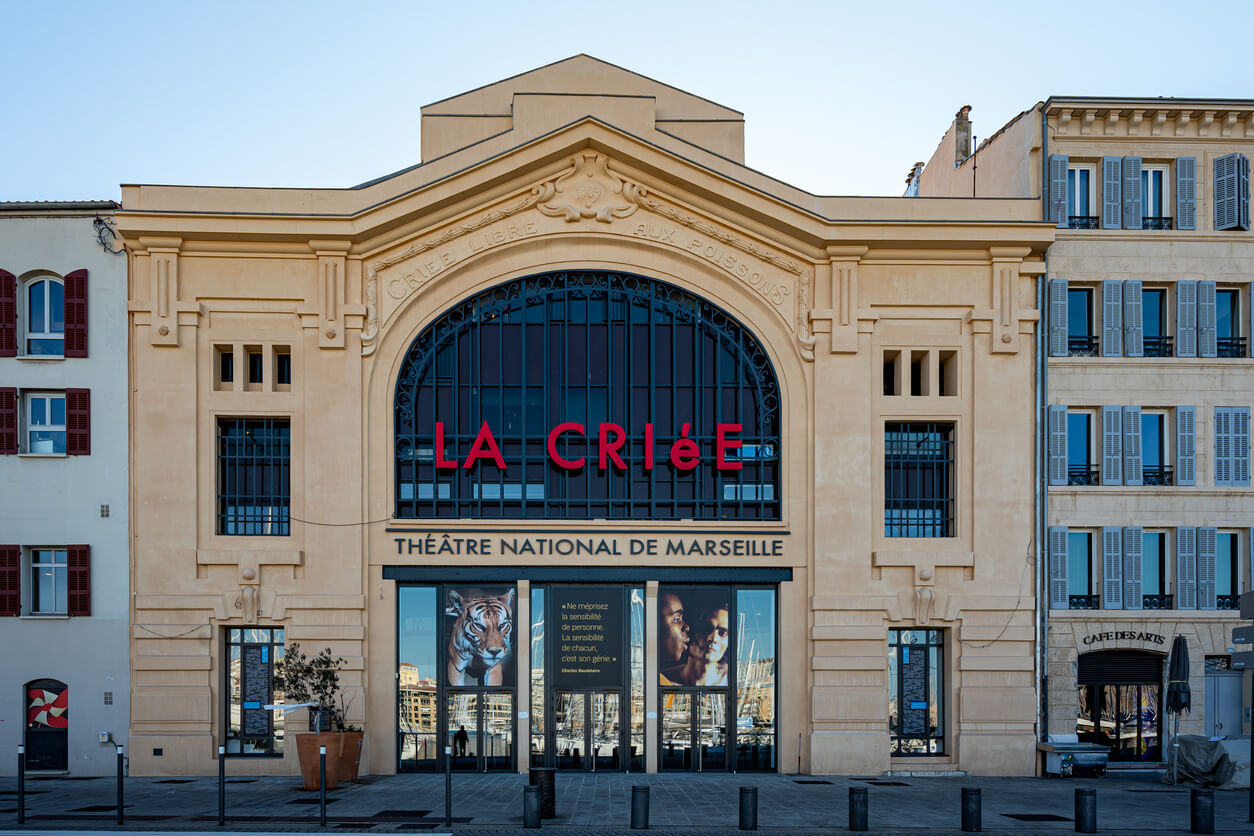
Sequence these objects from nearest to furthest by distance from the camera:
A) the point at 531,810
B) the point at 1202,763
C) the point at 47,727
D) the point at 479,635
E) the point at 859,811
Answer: the point at 859,811 < the point at 531,810 < the point at 1202,763 < the point at 47,727 < the point at 479,635

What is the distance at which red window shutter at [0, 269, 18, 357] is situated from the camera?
83.6 feet

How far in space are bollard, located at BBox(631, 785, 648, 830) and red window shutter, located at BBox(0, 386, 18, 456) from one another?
1739cm

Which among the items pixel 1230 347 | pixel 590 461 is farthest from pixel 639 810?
pixel 1230 347

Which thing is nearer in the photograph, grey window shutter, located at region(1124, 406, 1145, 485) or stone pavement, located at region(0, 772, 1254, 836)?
stone pavement, located at region(0, 772, 1254, 836)

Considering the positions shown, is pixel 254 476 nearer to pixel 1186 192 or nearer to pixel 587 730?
pixel 587 730

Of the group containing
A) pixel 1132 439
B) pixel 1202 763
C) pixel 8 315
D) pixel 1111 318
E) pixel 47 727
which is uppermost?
pixel 1111 318

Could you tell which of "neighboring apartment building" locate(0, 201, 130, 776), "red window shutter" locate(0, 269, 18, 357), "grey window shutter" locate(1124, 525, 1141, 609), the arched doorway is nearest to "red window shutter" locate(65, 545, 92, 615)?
"neighboring apartment building" locate(0, 201, 130, 776)

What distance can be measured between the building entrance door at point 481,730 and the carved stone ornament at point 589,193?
38.8 feet

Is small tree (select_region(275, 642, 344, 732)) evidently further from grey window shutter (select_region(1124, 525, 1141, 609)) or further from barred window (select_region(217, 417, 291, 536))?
grey window shutter (select_region(1124, 525, 1141, 609))

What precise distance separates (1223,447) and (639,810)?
18.0 meters

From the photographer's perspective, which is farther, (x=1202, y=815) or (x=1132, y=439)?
(x=1132, y=439)

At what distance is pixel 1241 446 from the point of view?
1044 inches

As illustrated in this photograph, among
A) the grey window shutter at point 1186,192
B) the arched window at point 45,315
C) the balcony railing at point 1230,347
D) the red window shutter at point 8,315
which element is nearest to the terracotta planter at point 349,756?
the arched window at point 45,315

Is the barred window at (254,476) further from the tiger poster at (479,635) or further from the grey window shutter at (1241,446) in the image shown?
the grey window shutter at (1241,446)
